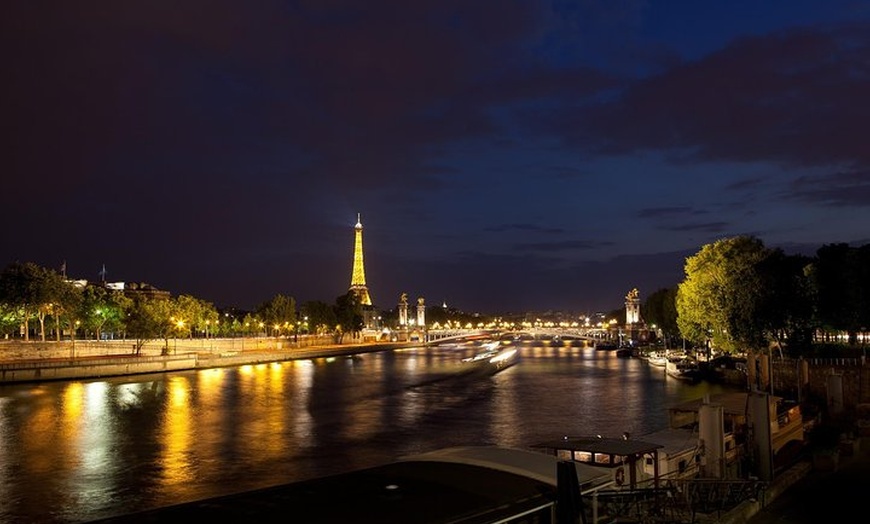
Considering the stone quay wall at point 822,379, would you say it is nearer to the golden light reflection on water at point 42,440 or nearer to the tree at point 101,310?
the golden light reflection on water at point 42,440

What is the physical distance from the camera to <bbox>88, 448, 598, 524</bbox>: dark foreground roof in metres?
9.80

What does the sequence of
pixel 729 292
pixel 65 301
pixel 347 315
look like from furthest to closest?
1. pixel 347 315
2. pixel 65 301
3. pixel 729 292

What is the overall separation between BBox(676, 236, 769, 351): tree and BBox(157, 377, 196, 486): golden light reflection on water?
1515 inches

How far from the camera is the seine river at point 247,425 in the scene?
91.8 ft

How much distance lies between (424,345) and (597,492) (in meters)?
166

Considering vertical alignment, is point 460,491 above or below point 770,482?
above

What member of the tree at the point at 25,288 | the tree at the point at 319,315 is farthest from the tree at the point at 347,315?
the tree at the point at 25,288

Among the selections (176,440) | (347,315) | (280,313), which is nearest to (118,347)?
(280,313)

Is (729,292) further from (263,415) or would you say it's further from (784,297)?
(263,415)

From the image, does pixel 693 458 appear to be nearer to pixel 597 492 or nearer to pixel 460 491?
pixel 597 492

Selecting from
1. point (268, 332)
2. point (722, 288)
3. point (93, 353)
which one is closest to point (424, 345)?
point (268, 332)

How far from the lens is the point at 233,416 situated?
155 feet

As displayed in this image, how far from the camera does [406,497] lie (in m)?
10.7

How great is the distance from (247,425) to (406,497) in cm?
3492
